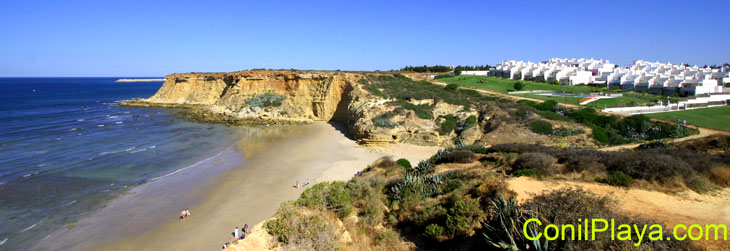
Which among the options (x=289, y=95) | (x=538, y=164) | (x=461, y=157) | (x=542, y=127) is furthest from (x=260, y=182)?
(x=289, y=95)

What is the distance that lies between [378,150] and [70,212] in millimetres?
18072

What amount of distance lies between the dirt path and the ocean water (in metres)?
18.0

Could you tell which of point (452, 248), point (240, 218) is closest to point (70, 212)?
point (240, 218)

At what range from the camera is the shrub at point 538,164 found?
12281 mm

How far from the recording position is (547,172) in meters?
12.2

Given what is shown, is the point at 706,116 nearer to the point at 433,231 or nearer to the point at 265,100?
the point at 433,231

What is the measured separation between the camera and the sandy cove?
12.9 metres

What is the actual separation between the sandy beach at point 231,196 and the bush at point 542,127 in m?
7.80

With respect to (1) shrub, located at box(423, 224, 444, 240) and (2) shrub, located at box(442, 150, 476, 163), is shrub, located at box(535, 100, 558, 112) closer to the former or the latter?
(2) shrub, located at box(442, 150, 476, 163)

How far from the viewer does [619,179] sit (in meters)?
10.7

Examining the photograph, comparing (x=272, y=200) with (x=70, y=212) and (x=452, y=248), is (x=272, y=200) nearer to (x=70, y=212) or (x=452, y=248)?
(x=70, y=212)

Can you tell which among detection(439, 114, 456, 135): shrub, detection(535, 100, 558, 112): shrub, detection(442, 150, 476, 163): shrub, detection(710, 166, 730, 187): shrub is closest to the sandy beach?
detection(439, 114, 456, 135): shrub

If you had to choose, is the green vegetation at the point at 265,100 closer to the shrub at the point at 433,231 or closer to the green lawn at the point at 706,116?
the shrub at the point at 433,231

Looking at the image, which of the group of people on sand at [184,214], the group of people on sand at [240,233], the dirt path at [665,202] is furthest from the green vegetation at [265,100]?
the dirt path at [665,202]
